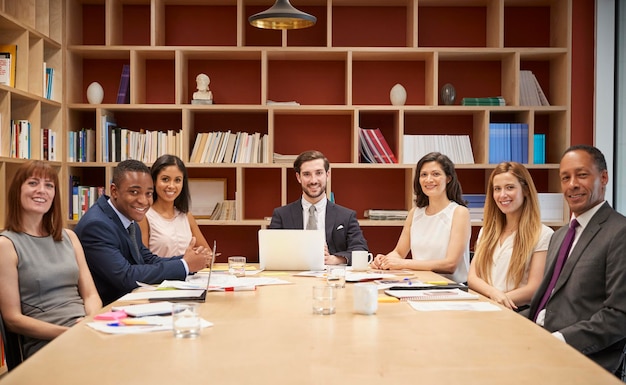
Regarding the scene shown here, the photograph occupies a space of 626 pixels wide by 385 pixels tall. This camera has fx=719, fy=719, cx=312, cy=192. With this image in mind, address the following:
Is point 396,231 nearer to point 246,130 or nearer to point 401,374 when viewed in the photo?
point 246,130

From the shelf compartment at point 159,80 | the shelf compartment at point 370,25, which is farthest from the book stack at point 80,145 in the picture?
the shelf compartment at point 370,25

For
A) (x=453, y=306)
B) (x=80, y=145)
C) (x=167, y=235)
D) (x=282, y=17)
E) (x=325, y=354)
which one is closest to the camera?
(x=325, y=354)

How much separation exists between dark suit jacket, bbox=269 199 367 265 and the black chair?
2.11m

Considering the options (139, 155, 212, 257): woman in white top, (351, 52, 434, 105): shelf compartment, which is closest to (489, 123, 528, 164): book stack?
(351, 52, 434, 105): shelf compartment

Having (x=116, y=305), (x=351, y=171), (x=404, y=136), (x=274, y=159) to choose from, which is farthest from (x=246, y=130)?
(x=116, y=305)

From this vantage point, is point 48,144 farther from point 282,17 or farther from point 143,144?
point 282,17

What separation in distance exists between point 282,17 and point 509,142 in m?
2.29

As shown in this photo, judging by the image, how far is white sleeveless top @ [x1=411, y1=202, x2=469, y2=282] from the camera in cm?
411

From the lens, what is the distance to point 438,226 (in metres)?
4.18

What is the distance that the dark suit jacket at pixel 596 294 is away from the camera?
2539mm

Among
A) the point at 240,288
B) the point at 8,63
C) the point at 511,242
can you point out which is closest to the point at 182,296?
the point at 240,288

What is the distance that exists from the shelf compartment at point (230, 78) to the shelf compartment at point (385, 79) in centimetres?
79

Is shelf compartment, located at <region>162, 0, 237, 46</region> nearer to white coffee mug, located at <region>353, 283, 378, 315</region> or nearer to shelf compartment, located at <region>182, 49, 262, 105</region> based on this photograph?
shelf compartment, located at <region>182, 49, 262, 105</region>

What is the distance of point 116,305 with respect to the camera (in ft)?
8.40
